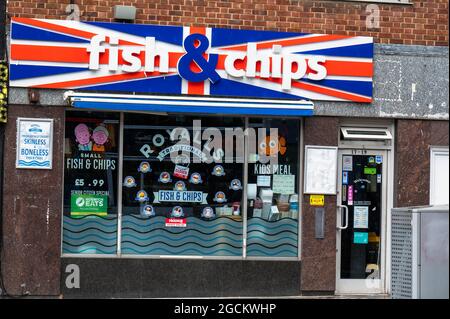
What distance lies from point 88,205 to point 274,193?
2661 millimetres

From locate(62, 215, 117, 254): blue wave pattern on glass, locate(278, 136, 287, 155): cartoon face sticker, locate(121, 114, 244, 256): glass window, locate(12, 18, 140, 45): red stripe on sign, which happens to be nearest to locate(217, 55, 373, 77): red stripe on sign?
locate(278, 136, 287, 155): cartoon face sticker

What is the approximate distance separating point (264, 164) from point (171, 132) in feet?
4.65

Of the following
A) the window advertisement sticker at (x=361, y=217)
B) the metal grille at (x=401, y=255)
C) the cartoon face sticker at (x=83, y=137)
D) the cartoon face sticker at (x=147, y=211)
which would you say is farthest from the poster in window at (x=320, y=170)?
the metal grille at (x=401, y=255)

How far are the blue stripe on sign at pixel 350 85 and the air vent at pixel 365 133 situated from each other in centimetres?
55

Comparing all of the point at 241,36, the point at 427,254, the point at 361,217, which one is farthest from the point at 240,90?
the point at 427,254

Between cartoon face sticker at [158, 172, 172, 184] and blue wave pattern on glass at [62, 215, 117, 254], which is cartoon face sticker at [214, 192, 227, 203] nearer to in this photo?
cartoon face sticker at [158, 172, 172, 184]

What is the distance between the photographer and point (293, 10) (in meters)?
14.2

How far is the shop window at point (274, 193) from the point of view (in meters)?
14.2

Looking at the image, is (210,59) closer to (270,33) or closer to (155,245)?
(270,33)

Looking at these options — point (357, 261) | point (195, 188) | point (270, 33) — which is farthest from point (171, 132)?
point (357, 261)

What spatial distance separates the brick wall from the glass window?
1425 mm

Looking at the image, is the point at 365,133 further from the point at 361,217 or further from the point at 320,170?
the point at 361,217

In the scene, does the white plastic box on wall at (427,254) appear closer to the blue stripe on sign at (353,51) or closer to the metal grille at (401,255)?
the metal grille at (401,255)

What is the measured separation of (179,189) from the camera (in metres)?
14.0
